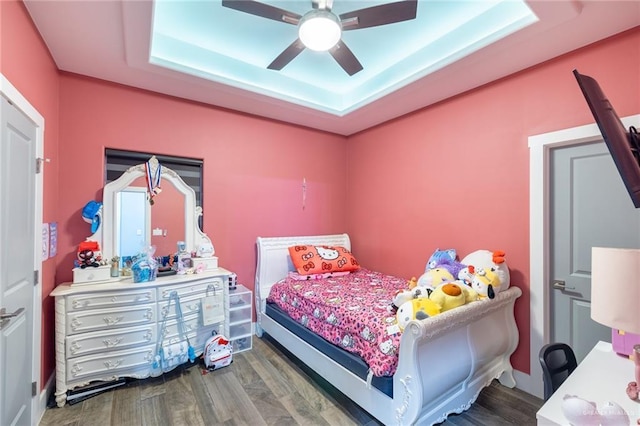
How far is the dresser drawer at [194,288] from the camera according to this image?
2.46 m

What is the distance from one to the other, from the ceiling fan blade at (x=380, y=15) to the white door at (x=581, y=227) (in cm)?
161

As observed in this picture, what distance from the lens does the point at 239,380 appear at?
243 cm

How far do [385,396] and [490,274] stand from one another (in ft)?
3.86

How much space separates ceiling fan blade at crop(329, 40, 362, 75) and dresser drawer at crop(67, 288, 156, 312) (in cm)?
241

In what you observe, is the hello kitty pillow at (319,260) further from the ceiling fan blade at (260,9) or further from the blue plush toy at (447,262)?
the ceiling fan blade at (260,9)

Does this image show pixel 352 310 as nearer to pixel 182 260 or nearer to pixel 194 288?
pixel 194 288

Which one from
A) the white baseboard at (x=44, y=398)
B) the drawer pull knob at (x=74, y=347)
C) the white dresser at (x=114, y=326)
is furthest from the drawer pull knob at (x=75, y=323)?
the white baseboard at (x=44, y=398)

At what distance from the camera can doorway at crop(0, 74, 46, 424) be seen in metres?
1.50

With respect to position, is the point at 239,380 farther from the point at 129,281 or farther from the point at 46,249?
the point at 46,249

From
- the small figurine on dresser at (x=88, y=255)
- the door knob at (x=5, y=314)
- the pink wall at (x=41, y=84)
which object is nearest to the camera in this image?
the door knob at (x=5, y=314)

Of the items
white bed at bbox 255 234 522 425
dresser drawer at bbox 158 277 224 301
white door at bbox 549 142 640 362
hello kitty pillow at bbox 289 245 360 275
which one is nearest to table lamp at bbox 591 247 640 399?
white bed at bbox 255 234 522 425

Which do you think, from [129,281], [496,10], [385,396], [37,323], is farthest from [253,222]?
[496,10]

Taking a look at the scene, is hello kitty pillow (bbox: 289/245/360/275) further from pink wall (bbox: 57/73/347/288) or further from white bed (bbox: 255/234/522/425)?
white bed (bbox: 255/234/522/425)

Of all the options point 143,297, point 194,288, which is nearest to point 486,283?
point 194,288
